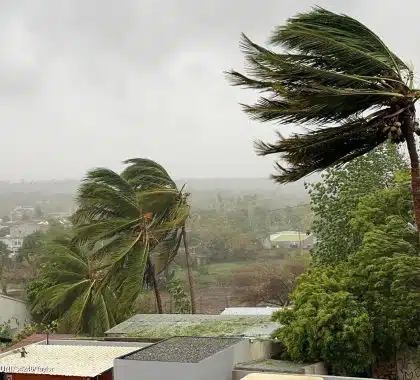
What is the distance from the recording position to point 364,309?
1209cm

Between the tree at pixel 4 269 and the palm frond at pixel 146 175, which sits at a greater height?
the palm frond at pixel 146 175

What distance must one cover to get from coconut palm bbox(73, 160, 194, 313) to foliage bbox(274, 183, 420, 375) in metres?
7.40

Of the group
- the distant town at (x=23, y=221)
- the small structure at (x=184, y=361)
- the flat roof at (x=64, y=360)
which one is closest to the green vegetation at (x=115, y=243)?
the flat roof at (x=64, y=360)

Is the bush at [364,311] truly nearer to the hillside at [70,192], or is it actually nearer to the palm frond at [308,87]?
the palm frond at [308,87]

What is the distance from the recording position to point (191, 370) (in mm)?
10297

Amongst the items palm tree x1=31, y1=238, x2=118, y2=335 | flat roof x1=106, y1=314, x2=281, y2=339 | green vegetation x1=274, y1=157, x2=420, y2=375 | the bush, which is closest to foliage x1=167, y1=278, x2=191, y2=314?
palm tree x1=31, y1=238, x2=118, y2=335

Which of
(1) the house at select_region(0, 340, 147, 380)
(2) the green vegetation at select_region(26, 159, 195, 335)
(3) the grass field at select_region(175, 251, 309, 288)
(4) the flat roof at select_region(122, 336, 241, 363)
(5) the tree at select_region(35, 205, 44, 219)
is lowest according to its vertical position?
(3) the grass field at select_region(175, 251, 309, 288)

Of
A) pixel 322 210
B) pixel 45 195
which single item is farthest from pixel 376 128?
pixel 45 195

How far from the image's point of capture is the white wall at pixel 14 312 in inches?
1154

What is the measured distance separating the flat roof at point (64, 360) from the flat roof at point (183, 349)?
0.81 m

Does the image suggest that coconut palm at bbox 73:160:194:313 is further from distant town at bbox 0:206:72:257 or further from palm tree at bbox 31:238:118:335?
distant town at bbox 0:206:72:257

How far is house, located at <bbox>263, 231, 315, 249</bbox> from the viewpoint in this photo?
6216cm

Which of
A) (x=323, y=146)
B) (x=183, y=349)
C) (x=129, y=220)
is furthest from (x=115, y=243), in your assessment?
(x=323, y=146)

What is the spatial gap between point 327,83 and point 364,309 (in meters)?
5.61
